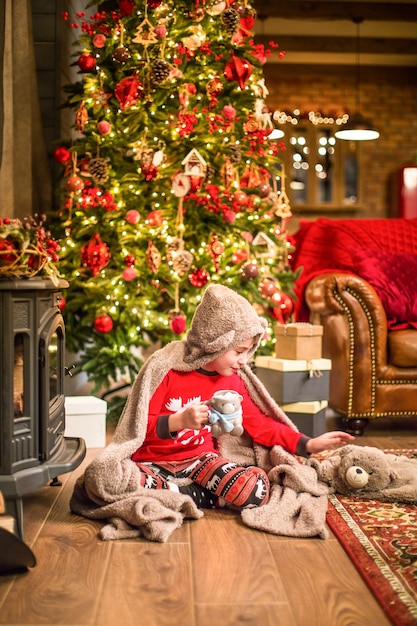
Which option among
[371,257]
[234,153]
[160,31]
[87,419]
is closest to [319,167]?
[371,257]

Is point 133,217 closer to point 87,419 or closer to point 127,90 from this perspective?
point 127,90

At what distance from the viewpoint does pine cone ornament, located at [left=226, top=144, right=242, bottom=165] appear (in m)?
3.80

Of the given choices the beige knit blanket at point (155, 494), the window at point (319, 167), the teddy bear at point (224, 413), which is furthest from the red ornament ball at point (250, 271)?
the window at point (319, 167)

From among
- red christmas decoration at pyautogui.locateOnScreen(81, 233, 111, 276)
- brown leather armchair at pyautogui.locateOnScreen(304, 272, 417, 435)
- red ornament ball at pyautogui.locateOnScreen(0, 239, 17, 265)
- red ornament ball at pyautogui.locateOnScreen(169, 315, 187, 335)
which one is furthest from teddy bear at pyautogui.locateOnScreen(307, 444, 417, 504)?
red christmas decoration at pyautogui.locateOnScreen(81, 233, 111, 276)

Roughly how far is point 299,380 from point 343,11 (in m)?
6.50

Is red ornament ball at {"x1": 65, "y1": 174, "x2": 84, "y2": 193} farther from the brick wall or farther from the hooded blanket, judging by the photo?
the brick wall

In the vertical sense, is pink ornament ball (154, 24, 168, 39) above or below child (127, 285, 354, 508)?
above

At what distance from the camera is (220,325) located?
2428mm

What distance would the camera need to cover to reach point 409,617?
5.32 feet

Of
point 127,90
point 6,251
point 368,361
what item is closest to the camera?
point 6,251

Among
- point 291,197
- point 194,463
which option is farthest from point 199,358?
point 291,197

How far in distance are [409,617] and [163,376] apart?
1131 millimetres

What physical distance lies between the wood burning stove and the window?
8.38 meters

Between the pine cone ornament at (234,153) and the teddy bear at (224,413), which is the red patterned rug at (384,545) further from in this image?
the pine cone ornament at (234,153)
